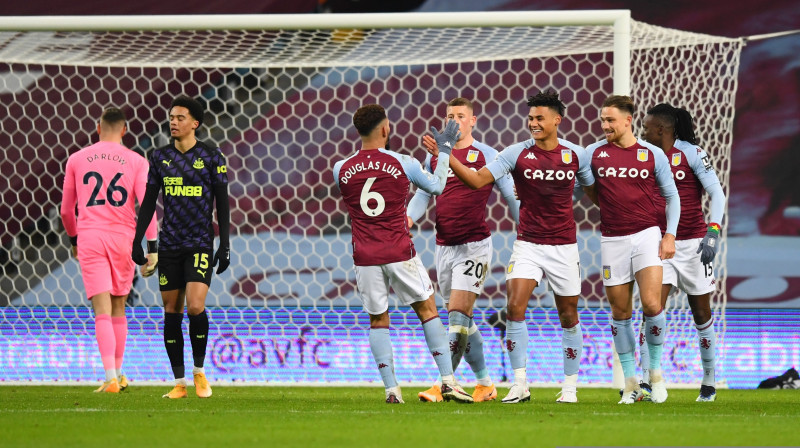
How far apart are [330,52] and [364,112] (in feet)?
9.78

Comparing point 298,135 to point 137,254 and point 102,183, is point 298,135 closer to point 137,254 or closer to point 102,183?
point 102,183

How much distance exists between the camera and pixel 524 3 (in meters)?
10.9

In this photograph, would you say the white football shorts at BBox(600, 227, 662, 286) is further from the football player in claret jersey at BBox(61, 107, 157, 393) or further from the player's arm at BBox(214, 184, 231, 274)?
the football player in claret jersey at BBox(61, 107, 157, 393)

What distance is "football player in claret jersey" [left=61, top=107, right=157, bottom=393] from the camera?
6.21m

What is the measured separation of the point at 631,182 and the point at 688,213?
68 cm

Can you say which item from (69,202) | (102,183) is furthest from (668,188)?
(69,202)

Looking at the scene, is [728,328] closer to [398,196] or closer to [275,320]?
[275,320]

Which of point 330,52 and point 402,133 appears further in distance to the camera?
point 402,133

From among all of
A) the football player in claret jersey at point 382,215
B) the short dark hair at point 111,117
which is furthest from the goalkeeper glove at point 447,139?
the short dark hair at point 111,117

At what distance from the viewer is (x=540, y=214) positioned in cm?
535

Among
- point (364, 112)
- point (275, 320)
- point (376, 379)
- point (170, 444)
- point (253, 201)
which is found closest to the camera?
point (170, 444)

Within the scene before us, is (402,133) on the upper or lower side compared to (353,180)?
upper

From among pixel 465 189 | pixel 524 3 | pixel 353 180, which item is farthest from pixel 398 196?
pixel 524 3

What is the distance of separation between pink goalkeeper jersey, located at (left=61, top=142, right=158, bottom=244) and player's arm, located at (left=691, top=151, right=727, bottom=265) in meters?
3.02
